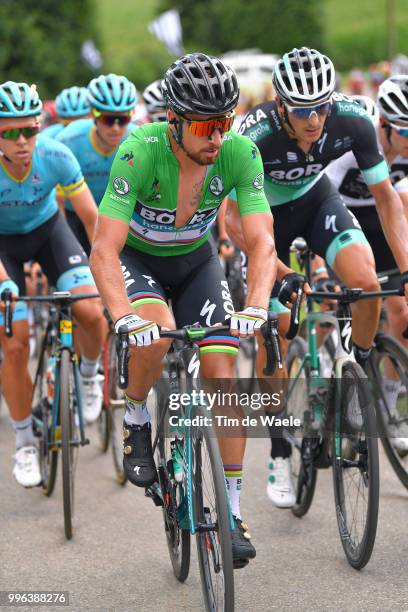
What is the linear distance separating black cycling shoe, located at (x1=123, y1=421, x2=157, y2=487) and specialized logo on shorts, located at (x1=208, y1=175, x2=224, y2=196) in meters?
1.15

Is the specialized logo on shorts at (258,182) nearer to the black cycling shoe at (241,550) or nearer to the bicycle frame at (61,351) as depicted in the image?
the black cycling shoe at (241,550)

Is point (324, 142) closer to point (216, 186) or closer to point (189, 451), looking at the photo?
point (216, 186)

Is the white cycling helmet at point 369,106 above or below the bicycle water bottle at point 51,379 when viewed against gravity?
above

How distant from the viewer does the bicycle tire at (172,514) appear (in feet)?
15.3

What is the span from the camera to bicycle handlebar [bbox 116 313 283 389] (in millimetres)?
4020

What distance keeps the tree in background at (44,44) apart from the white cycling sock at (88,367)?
112ft

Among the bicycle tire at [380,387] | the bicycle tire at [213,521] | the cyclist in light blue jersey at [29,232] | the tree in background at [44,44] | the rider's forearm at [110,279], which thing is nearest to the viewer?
the bicycle tire at [213,521]

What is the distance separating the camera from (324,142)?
5605 millimetres

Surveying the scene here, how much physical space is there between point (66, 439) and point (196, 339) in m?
1.76

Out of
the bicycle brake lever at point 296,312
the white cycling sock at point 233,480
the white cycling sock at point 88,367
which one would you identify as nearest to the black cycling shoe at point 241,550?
the white cycling sock at point 233,480

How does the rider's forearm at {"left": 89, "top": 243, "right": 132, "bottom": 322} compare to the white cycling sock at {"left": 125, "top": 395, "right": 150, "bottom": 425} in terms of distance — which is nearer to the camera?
the rider's forearm at {"left": 89, "top": 243, "right": 132, "bottom": 322}

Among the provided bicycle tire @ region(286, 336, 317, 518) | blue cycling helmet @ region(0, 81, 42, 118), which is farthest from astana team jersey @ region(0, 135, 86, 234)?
bicycle tire @ region(286, 336, 317, 518)

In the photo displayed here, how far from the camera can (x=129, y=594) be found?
15.5 feet

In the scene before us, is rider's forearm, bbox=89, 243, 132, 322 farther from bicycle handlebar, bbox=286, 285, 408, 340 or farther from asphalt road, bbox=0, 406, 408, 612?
asphalt road, bbox=0, 406, 408, 612
